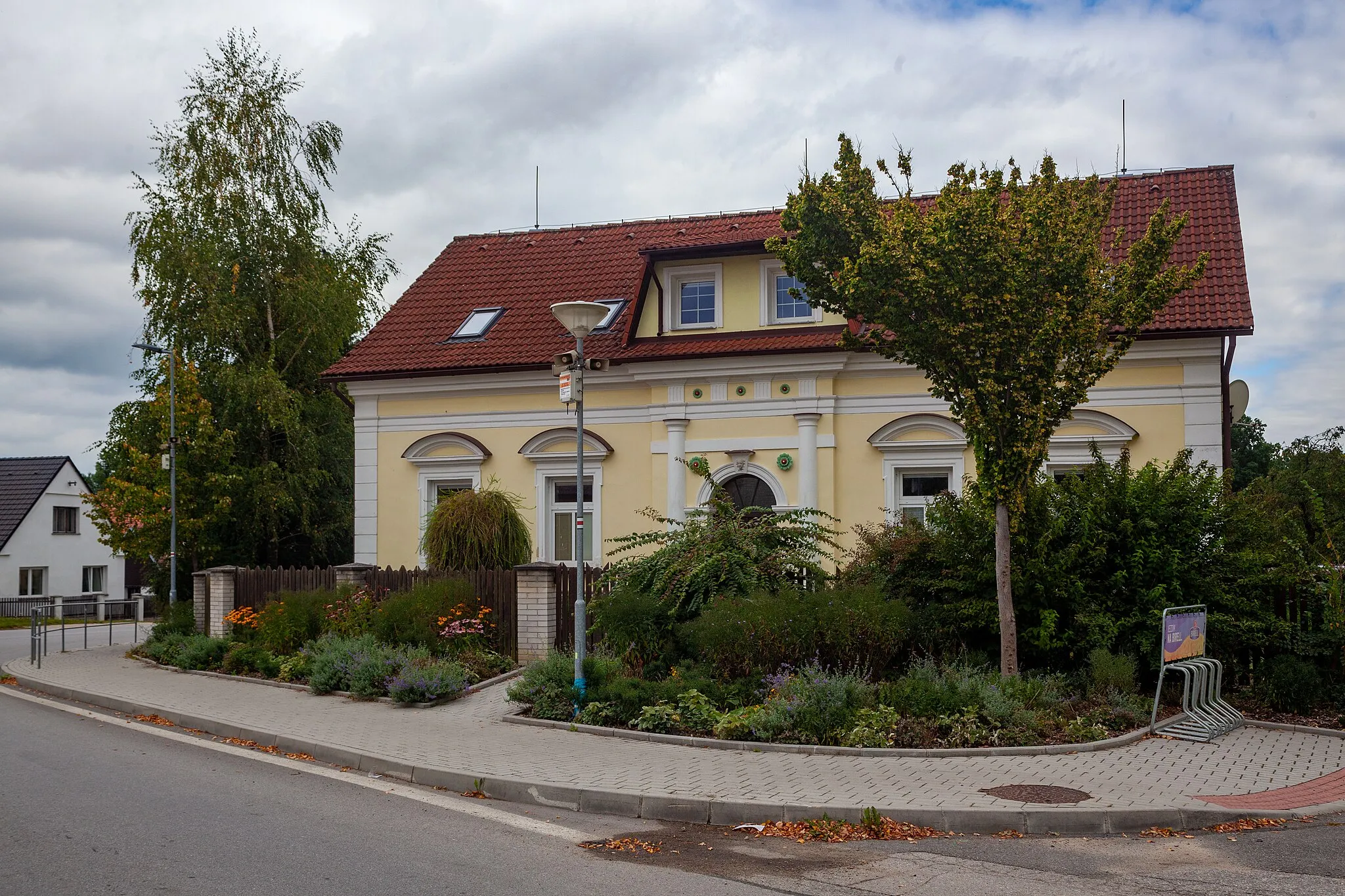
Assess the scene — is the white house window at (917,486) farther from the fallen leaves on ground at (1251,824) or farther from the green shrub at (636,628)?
the fallen leaves on ground at (1251,824)

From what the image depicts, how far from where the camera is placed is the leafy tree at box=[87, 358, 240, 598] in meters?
24.8

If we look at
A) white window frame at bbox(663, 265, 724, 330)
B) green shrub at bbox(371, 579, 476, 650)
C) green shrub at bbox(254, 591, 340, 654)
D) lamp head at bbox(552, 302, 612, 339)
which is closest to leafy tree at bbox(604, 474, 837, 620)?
green shrub at bbox(371, 579, 476, 650)

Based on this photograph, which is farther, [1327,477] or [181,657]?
[1327,477]

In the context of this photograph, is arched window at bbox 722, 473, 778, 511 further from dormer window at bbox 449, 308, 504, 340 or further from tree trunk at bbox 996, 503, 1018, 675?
tree trunk at bbox 996, 503, 1018, 675

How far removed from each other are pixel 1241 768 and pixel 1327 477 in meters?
24.0

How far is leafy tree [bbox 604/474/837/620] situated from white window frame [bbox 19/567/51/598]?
4283cm

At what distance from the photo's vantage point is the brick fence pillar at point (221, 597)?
20.8m

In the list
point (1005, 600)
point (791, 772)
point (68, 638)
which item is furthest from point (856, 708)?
point (68, 638)

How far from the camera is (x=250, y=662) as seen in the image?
57.2 feet

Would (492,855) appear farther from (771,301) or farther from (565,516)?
(771,301)

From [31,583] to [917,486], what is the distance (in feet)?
145

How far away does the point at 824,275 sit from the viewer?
41.8ft

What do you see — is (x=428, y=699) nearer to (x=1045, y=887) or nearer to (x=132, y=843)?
(x=132, y=843)

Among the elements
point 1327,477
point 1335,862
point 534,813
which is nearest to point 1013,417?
point 1335,862
